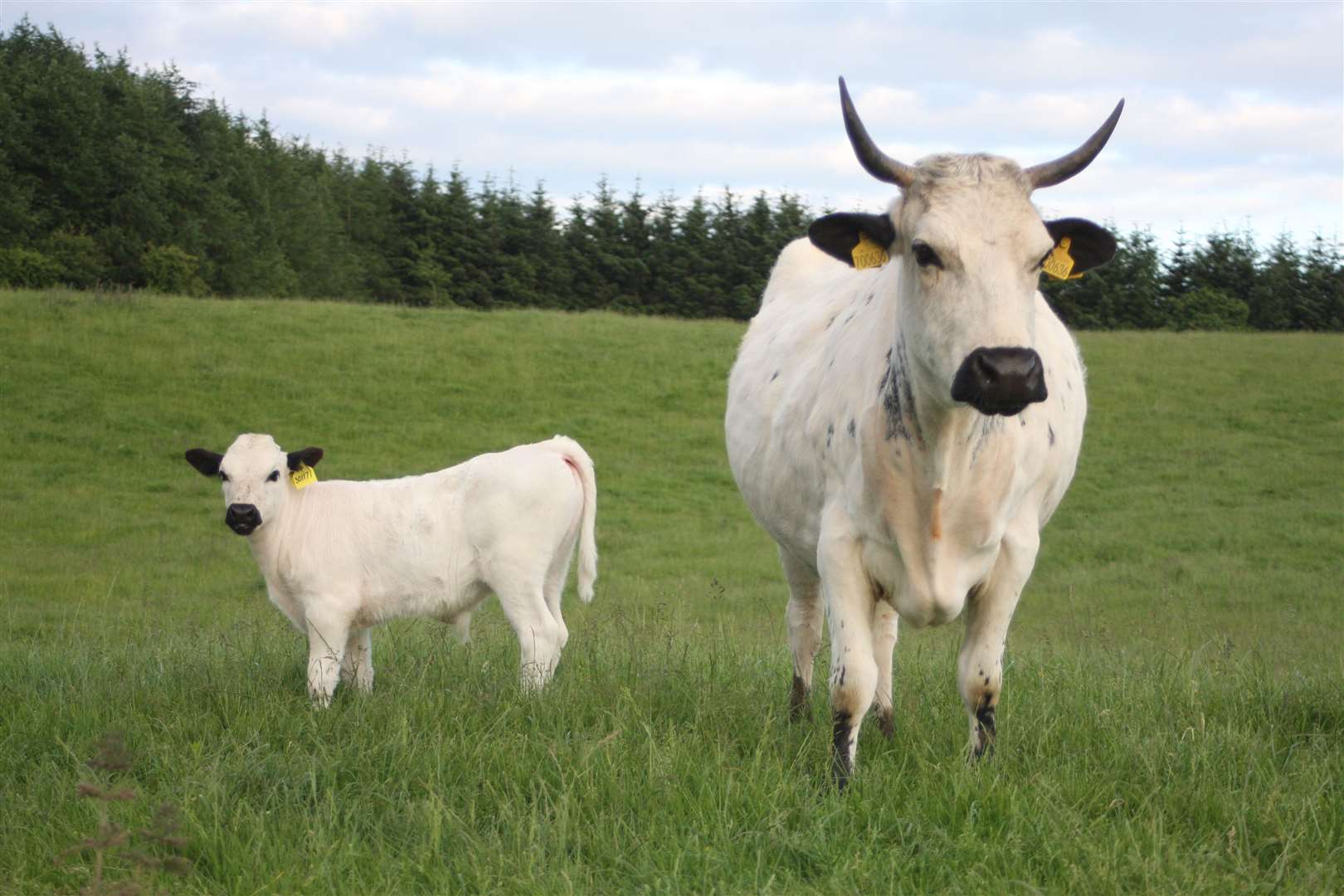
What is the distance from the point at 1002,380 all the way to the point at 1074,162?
3.57 ft

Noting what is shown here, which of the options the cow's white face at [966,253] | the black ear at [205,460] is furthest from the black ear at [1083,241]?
the black ear at [205,460]

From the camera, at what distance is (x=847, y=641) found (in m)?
4.64

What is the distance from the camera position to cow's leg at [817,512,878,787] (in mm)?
4625

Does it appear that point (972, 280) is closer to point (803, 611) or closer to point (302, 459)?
point (803, 611)

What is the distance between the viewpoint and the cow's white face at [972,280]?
12.8 ft

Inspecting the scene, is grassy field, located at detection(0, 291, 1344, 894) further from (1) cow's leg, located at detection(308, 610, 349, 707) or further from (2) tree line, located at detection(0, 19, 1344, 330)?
(2) tree line, located at detection(0, 19, 1344, 330)

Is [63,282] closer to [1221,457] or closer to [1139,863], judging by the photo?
[1221,457]

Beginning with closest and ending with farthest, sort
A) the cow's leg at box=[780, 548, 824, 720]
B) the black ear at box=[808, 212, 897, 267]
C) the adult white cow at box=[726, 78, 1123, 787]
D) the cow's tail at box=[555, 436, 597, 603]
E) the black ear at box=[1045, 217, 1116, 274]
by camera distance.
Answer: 1. the adult white cow at box=[726, 78, 1123, 787]
2. the black ear at box=[808, 212, 897, 267]
3. the black ear at box=[1045, 217, 1116, 274]
4. the cow's leg at box=[780, 548, 824, 720]
5. the cow's tail at box=[555, 436, 597, 603]

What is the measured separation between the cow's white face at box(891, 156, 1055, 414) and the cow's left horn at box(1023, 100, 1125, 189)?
68 mm

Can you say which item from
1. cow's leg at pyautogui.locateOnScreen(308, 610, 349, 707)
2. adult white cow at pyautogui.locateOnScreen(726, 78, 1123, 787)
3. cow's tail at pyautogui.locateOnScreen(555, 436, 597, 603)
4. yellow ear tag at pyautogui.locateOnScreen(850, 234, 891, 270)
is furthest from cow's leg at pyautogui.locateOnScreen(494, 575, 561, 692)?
yellow ear tag at pyautogui.locateOnScreen(850, 234, 891, 270)

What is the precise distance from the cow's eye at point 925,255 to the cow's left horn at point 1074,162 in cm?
51

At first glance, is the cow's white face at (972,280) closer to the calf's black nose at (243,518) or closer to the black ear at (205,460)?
the calf's black nose at (243,518)

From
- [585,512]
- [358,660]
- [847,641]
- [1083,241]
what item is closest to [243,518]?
[358,660]

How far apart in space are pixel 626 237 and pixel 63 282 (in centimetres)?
2261
